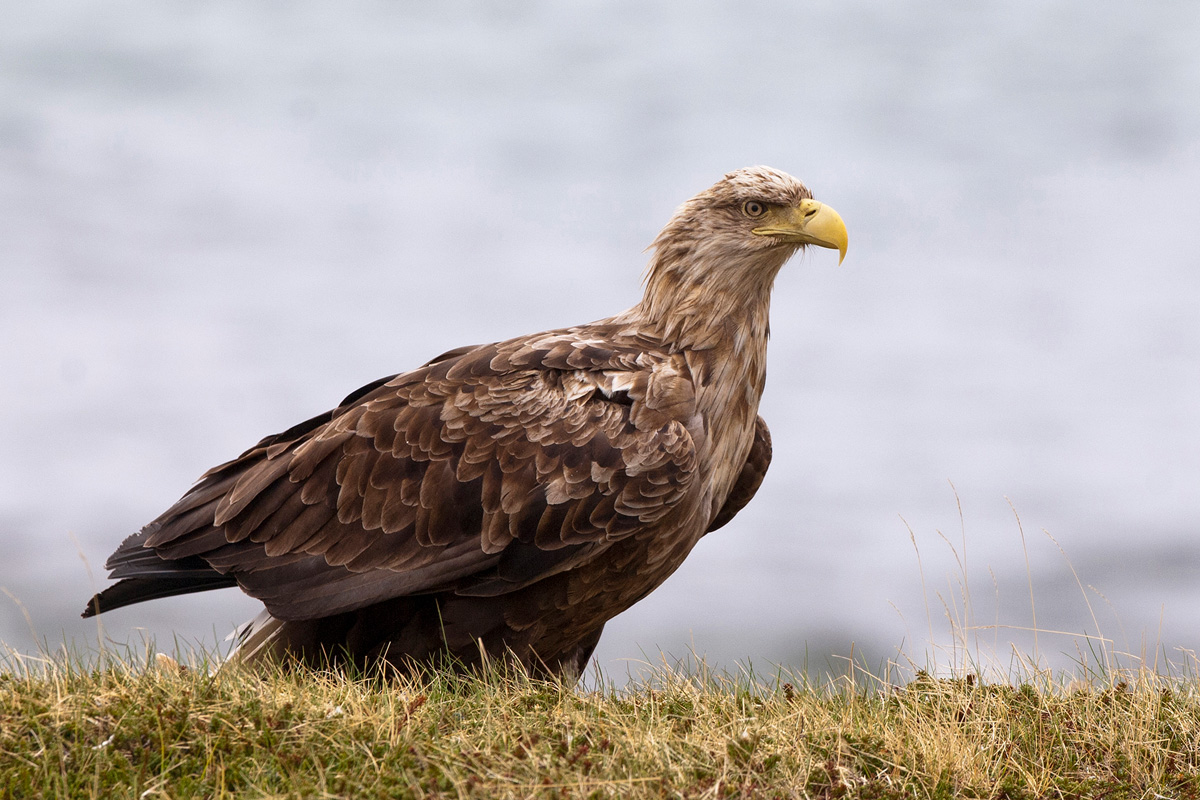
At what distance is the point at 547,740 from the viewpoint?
4.72 metres

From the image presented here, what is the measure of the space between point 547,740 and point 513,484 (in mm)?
1666

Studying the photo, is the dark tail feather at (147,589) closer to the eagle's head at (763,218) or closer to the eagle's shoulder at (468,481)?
the eagle's shoulder at (468,481)

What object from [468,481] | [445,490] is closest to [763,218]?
[468,481]

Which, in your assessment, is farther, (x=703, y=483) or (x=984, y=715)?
(x=703, y=483)

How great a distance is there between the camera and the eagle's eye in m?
6.72

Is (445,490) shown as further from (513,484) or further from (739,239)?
(739,239)

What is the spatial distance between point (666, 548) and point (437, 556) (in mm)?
1272

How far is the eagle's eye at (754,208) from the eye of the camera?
6723mm

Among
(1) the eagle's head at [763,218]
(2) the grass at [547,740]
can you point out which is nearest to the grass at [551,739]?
(2) the grass at [547,740]

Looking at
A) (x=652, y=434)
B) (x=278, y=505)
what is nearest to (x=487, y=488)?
(x=652, y=434)

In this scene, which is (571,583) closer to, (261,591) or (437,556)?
(437,556)

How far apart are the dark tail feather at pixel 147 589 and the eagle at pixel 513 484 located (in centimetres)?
2

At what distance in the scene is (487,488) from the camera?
610 centimetres

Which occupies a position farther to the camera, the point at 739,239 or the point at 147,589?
the point at 147,589
